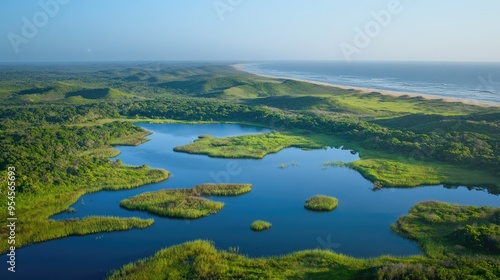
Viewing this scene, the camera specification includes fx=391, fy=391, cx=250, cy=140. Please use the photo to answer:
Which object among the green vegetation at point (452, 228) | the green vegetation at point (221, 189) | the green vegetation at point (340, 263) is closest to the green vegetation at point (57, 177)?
the green vegetation at point (221, 189)

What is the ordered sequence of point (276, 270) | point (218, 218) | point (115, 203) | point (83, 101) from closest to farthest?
point (276, 270), point (218, 218), point (115, 203), point (83, 101)

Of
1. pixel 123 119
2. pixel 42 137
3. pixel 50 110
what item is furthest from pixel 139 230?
pixel 50 110

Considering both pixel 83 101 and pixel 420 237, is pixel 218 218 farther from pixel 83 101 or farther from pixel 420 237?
pixel 83 101

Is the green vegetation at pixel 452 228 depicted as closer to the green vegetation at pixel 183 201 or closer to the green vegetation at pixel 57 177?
the green vegetation at pixel 183 201

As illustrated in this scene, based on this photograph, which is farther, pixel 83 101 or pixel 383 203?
pixel 83 101

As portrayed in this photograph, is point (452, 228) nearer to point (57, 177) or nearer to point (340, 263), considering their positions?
point (340, 263)

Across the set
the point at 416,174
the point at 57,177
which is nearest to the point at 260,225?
the point at 57,177

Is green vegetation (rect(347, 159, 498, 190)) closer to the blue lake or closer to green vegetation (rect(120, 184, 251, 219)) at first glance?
the blue lake
